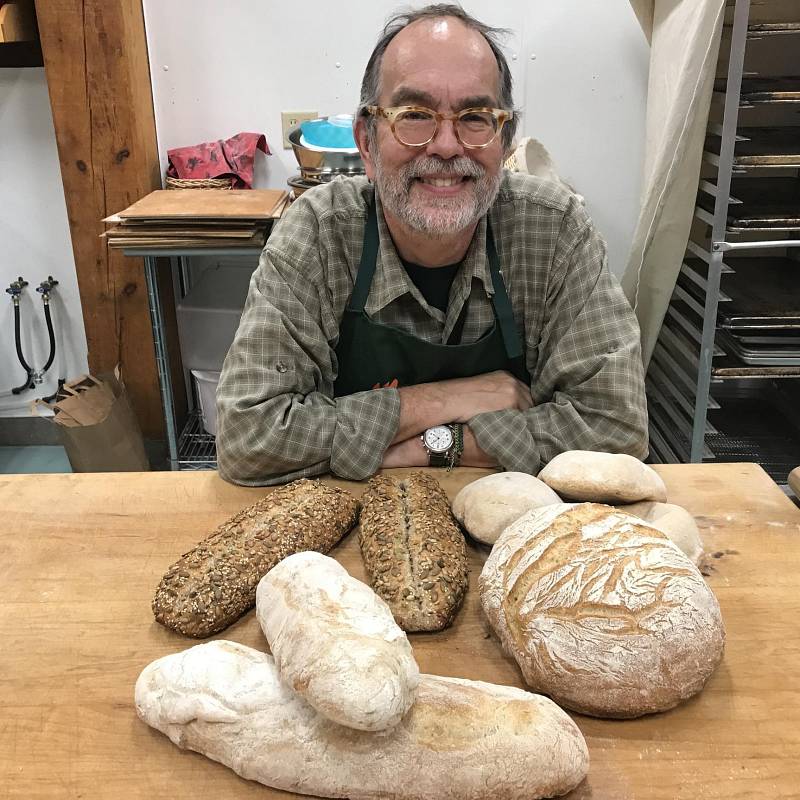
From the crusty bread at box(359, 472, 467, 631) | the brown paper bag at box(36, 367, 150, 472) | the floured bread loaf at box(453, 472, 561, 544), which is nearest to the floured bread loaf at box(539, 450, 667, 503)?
the floured bread loaf at box(453, 472, 561, 544)

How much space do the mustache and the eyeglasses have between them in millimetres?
33

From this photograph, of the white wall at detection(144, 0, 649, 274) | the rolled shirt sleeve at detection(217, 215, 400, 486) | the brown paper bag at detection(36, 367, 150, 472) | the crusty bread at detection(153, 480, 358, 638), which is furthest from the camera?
the white wall at detection(144, 0, 649, 274)

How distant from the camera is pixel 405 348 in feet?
5.45

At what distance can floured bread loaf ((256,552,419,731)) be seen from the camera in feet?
2.40

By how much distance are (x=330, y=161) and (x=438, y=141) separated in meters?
1.14

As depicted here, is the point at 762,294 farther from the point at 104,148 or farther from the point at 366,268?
the point at 104,148

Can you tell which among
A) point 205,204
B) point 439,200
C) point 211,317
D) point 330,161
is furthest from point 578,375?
point 211,317

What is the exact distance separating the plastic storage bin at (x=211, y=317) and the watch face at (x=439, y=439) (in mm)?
1676

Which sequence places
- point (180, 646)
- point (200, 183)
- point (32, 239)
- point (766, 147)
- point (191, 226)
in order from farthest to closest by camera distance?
point (32, 239) → point (200, 183) → point (191, 226) → point (766, 147) → point (180, 646)

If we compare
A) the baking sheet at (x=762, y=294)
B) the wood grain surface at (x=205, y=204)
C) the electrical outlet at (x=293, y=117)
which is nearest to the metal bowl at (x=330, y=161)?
the wood grain surface at (x=205, y=204)

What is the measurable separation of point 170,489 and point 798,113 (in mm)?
2626

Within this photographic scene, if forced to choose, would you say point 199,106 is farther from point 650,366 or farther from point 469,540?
point 469,540

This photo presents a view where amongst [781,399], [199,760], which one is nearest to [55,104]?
[199,760]

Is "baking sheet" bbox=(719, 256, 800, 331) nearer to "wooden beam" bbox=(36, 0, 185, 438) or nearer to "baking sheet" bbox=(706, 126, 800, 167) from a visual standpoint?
"baking sheet" bbox=(706, 126, 800, 167)
